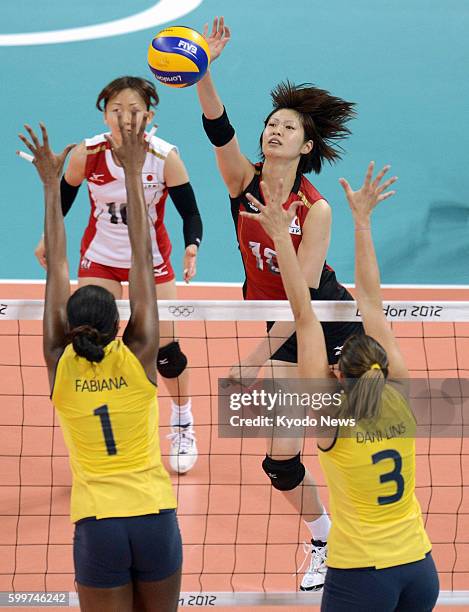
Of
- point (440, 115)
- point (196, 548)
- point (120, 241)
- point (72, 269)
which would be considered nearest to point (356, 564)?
point (196, 548)

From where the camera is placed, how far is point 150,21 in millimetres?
12180

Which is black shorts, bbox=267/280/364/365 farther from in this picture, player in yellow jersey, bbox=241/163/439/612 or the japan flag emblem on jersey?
player in yellow jersey, bbox=241/163/439/612

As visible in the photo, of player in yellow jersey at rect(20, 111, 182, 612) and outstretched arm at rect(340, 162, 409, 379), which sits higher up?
outstretched arm at rect(340, 162, 409, 379)

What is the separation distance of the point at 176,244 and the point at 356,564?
7.22 meters

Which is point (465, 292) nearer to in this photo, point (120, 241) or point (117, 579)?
point (120, 241)

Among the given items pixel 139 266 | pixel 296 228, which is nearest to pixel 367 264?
pixel 139 266

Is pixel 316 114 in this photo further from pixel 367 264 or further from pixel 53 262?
pixel 53 262

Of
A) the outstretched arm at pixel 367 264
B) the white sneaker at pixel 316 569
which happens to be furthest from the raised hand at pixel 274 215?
the white sneaker at pixel 316 569

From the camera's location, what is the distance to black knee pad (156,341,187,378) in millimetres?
5574

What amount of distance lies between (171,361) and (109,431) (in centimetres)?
247

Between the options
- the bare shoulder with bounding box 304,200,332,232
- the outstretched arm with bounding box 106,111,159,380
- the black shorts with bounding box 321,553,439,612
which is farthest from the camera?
the bare shoulder with bounding box 304,200,332,232

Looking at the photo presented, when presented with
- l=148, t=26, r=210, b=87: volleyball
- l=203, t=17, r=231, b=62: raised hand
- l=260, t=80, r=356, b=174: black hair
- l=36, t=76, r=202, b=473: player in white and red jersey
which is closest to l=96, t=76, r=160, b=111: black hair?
l=36, t=76, r=202, b=473: player in white and red jersey

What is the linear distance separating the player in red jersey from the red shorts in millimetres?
761

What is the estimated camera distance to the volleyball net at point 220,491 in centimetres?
426
